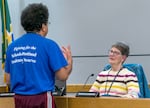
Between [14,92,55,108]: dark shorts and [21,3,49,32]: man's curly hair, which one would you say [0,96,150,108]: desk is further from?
[21,3,49,32]: man's curly hair

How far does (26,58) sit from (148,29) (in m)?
2.62

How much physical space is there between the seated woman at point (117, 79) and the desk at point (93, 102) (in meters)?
0.58

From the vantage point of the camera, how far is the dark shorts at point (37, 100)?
219 cm

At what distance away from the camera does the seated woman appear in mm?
2967

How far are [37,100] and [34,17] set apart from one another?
1.63 feet

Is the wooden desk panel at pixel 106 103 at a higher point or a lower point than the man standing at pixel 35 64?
lower

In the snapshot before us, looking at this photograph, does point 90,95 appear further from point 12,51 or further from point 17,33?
point 17,33

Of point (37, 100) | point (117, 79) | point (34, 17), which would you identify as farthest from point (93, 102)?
point (117, 79)

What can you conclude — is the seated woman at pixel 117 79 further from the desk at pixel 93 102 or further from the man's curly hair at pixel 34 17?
the man's curly hair at pixel 34 17

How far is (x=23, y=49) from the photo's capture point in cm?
222

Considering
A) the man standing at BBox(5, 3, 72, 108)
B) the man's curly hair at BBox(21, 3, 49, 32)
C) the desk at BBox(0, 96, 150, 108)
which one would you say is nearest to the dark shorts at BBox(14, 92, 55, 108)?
the man standing at BBox(5, 3, 72, 108)

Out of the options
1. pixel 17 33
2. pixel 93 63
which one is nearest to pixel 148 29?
pixel 93 63

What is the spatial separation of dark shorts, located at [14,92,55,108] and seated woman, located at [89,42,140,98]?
34.2 inches

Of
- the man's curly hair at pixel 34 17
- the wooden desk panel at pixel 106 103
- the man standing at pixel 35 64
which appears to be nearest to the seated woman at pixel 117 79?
the wooden desk panel at pixel 106 103
